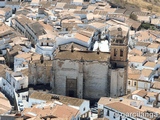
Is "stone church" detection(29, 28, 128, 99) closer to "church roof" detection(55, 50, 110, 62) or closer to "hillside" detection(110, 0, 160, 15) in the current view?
"church roof" detection(55, 50, 110, 62)

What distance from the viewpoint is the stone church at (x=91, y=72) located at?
43.2 metres

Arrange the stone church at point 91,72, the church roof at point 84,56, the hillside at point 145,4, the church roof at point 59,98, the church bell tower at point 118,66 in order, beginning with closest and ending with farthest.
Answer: the church roof at point 59,98 < the church bell tower at point 118,66 < the stone church at point 91,72 < the church roof at point 84,56 < the hillside at point 145,4

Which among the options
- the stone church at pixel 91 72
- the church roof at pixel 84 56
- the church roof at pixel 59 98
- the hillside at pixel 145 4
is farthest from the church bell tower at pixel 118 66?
the hillside at pixel 145 4

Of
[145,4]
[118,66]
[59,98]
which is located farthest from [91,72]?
[145,4]

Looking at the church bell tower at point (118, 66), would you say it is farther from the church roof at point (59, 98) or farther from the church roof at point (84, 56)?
the church roof at point (59, 98)

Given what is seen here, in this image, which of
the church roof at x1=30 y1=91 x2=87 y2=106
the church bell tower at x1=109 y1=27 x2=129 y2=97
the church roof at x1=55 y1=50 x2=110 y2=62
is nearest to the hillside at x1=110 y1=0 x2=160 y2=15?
the church roof at x1=55 y1=50 x2=110 y2=62

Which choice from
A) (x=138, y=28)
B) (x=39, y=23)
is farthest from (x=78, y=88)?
(x=138, y=28)

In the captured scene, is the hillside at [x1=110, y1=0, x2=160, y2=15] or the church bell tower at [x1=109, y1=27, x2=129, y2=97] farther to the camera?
the hillside at [x1=110, y1=0, x2=160, y2=15]

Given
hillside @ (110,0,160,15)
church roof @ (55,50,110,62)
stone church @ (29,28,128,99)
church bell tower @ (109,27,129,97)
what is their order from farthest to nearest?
hillside @ (110,0,160,15) → church roof @ (55,50,110,62) → stone church @ (29,28,128,99) → church bell tower @ (109,27,129,97)

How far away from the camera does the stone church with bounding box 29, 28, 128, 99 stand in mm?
43156

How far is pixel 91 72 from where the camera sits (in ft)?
144

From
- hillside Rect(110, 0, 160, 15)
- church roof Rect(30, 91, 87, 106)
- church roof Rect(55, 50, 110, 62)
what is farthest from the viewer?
hillside Rect(110, 0, 160, 15)

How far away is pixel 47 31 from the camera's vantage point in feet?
209

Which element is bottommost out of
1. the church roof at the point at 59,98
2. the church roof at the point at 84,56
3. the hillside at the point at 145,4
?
the church roof at the point at 59,98
